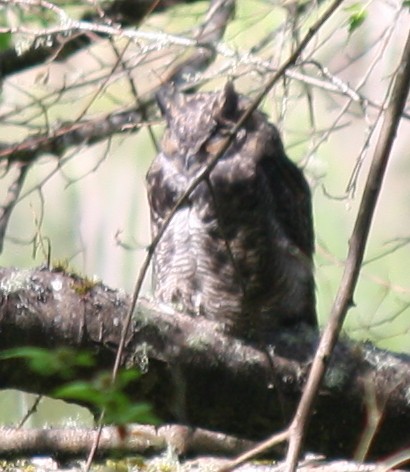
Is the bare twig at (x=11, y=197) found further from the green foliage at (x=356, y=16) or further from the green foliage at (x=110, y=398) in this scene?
the green foliage at (x=110, y=398)

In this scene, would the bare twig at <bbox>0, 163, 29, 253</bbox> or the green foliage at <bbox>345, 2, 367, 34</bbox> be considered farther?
the bare twig at <bbox>0, 163, 29, 253</bbox>

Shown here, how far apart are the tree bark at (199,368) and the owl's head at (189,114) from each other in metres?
0.85

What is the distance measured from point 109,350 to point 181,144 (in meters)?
1.21

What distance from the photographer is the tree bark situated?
208 cm

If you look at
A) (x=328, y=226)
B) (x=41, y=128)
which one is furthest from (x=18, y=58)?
(x=328, y=226)

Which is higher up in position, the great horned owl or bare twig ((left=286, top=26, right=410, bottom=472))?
the great horned owl

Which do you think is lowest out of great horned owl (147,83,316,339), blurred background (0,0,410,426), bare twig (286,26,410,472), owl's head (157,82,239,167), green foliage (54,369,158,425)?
green foliage (54,369,158,425)

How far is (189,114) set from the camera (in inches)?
126

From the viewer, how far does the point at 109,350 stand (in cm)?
212

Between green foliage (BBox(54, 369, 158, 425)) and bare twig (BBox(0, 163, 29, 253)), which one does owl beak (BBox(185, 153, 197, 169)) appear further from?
green foliage (BBox(54, 369, 158, 425))

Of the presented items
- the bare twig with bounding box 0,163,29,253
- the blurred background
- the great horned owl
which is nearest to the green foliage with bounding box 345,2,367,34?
the great horned owl

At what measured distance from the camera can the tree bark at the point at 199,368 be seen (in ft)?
6.82

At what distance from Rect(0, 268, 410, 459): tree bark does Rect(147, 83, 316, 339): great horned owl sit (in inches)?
24.6

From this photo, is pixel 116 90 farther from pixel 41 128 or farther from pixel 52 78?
pixel 41 128
